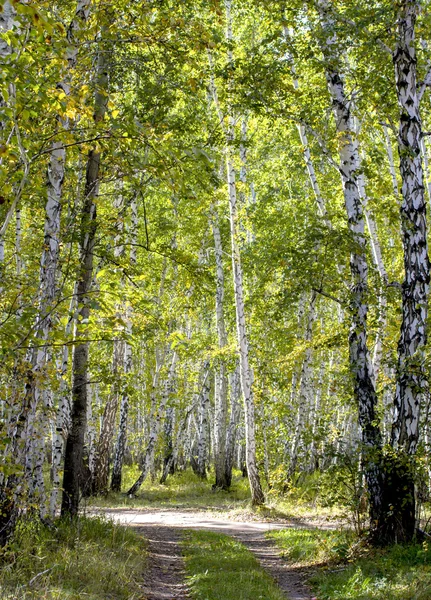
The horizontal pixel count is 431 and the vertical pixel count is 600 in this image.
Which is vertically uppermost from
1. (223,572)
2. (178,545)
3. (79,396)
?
(79,396)

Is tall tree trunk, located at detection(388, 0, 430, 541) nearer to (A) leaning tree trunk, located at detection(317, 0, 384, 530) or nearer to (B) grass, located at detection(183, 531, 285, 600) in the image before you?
(A) leaning tree trunk, located at detection(317, 0, 384, 530)

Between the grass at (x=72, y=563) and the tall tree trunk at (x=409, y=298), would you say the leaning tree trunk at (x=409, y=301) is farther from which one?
the grass at (x=72, y=563)

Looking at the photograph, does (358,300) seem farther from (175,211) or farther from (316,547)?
(316,547)

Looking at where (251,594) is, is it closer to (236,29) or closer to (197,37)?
(197,37)

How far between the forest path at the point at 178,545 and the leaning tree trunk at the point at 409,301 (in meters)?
1.54

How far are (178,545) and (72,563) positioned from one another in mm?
3961

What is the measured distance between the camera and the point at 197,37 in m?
6.09

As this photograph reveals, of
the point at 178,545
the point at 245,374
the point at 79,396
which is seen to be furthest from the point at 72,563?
the point at 245,374

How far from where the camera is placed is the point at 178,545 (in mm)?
9930

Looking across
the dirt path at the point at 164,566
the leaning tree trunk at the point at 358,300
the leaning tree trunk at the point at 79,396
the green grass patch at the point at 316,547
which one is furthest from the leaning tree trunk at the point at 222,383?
the leaning tree trunk at the point at 358,300

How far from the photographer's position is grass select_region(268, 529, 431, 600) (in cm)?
591

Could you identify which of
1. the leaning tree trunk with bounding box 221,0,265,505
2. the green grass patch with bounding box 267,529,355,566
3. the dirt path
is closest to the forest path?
the dirt path

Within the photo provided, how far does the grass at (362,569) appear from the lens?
5.91 meters

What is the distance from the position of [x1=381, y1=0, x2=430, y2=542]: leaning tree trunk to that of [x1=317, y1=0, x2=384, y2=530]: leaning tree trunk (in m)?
0.31
